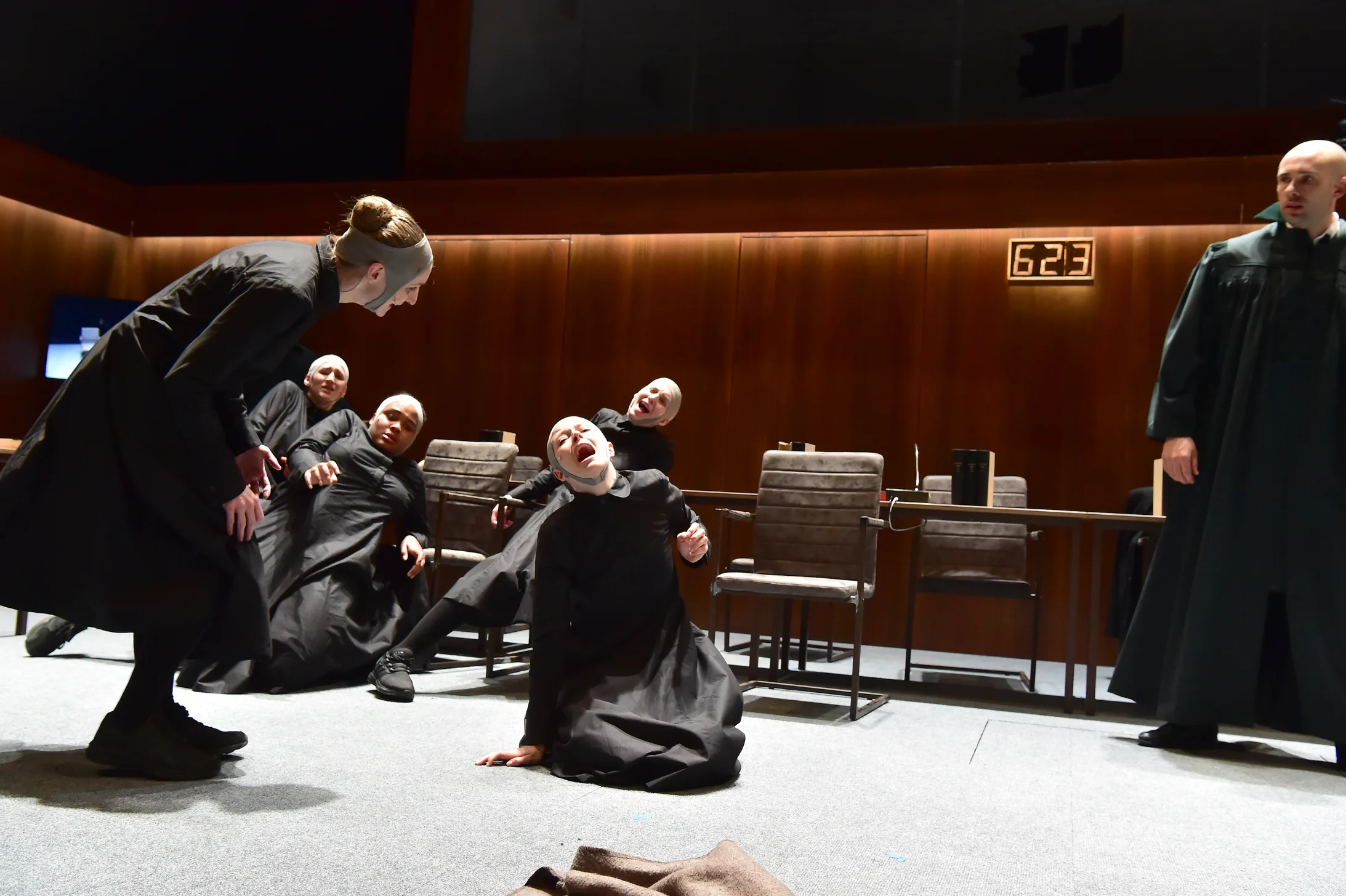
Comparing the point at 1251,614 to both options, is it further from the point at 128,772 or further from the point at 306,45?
the point at 306,45

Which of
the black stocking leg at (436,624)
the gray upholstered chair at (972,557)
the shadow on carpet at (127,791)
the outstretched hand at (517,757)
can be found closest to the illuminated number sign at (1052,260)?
the gray upholstered chair at (972,557)

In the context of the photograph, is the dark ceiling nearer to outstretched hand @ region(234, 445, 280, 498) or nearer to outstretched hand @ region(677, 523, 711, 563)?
outstretched hand @ region(677, 523, 711, 563)

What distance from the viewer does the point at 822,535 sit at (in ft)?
12.6

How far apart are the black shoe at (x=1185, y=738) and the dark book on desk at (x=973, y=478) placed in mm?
1048

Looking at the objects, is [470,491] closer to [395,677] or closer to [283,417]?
[283,417]

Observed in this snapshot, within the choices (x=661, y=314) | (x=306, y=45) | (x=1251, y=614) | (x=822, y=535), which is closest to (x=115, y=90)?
Answer: (x=306, y=45)

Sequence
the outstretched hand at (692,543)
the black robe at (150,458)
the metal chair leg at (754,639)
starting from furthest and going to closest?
1. the metal chair leg at (754,639)
2. the outstretched hand at (692,543)
3. the black robe at (150,458)

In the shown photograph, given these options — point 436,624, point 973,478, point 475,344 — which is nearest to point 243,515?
point 436,624

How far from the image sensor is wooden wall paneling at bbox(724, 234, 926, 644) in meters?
6.11

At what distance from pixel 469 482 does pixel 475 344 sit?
2319mm

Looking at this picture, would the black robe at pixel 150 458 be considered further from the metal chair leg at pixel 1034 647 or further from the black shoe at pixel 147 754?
the metal chair leg at pixel 1034 647

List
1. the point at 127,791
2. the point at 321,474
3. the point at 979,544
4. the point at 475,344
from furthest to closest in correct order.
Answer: the point at 475,344 → the point at 979,544 → the point at 321,474 → the point at 127,791

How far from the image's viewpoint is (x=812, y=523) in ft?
12.7

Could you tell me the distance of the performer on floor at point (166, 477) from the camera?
2.02 metres
